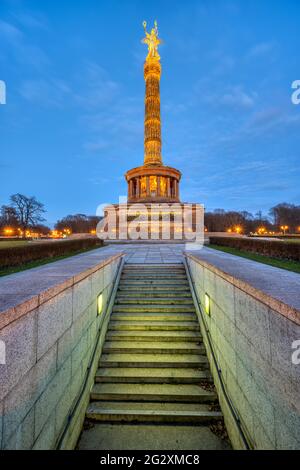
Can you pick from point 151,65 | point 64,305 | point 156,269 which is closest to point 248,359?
point 64,305

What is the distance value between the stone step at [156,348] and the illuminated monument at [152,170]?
30527 millimetres

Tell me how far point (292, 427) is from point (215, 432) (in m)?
1.82

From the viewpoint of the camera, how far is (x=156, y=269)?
8109mm

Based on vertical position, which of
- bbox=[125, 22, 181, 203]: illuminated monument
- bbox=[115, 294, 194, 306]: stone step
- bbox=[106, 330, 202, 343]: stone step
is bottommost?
bbox=[106, 330, 202, 343]: stone step

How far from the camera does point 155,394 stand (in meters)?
3.92

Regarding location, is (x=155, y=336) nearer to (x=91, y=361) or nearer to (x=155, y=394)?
(x=155, y=394)

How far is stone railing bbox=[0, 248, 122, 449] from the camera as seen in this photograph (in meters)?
2.06

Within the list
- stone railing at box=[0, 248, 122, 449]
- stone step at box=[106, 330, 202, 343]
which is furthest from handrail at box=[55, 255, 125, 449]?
stone step at box=[106, 330, 202, 343]

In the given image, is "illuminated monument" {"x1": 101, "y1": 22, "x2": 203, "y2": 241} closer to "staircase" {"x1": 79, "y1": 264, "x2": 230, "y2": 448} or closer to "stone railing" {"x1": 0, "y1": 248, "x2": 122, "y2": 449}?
"staircase" {"x1": 79, "y1": 264, "x2": 230, "y2": 448}

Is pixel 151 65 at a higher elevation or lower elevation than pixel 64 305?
higher

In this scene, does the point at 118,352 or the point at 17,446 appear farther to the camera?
the point at 118,352

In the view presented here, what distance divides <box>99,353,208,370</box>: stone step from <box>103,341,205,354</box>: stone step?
77 mm

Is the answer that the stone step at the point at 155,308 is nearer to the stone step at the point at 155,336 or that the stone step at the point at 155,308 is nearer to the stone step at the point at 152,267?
the stone step at the point at 155,336
